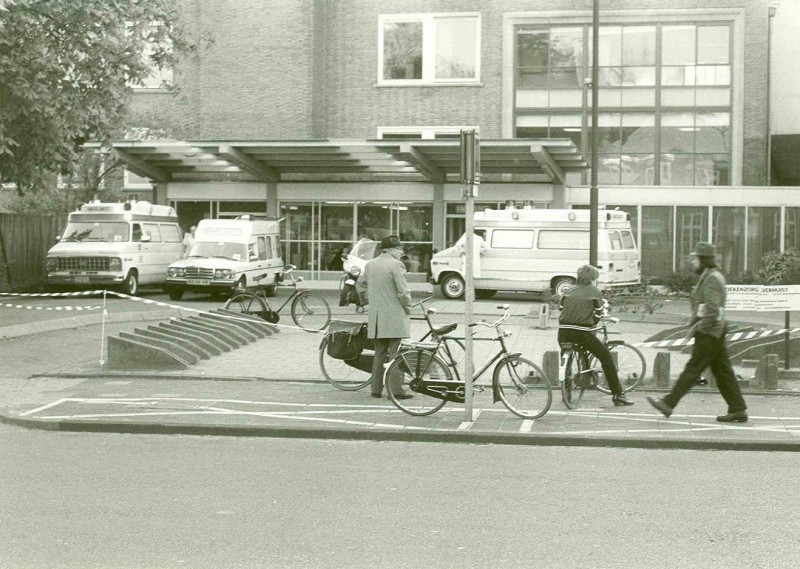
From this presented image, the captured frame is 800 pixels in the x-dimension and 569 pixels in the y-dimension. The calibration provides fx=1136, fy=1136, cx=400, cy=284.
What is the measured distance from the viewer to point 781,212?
1312 inches

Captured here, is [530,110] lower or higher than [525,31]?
lower

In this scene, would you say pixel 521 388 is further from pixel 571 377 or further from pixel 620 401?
pixel 620 401

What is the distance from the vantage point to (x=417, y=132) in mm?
37344

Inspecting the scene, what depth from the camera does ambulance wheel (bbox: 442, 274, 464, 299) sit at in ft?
96.7

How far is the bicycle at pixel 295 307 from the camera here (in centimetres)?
1959

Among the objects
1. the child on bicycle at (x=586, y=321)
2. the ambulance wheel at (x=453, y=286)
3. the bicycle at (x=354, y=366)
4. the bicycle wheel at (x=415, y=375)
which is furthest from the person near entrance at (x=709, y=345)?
the ambulance wheel at (x=453, y=286)

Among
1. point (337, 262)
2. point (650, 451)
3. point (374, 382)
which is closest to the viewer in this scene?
point (650, 451)

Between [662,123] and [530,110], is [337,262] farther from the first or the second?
[662,123]

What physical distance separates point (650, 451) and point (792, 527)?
→ 9.20 ft

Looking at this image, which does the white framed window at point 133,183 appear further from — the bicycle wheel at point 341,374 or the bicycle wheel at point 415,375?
the bicycle wheel at point 415,375

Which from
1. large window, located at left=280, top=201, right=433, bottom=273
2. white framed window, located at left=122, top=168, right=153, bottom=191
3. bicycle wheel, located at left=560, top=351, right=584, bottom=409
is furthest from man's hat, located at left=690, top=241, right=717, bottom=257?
white framed window, located at left=122, top=168, right=153, bottom=191

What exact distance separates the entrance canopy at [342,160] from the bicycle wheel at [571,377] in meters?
16.9

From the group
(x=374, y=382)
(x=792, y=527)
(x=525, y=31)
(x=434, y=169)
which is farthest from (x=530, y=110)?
(x=792, y=527)

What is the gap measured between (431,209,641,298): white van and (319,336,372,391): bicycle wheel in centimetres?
1536
